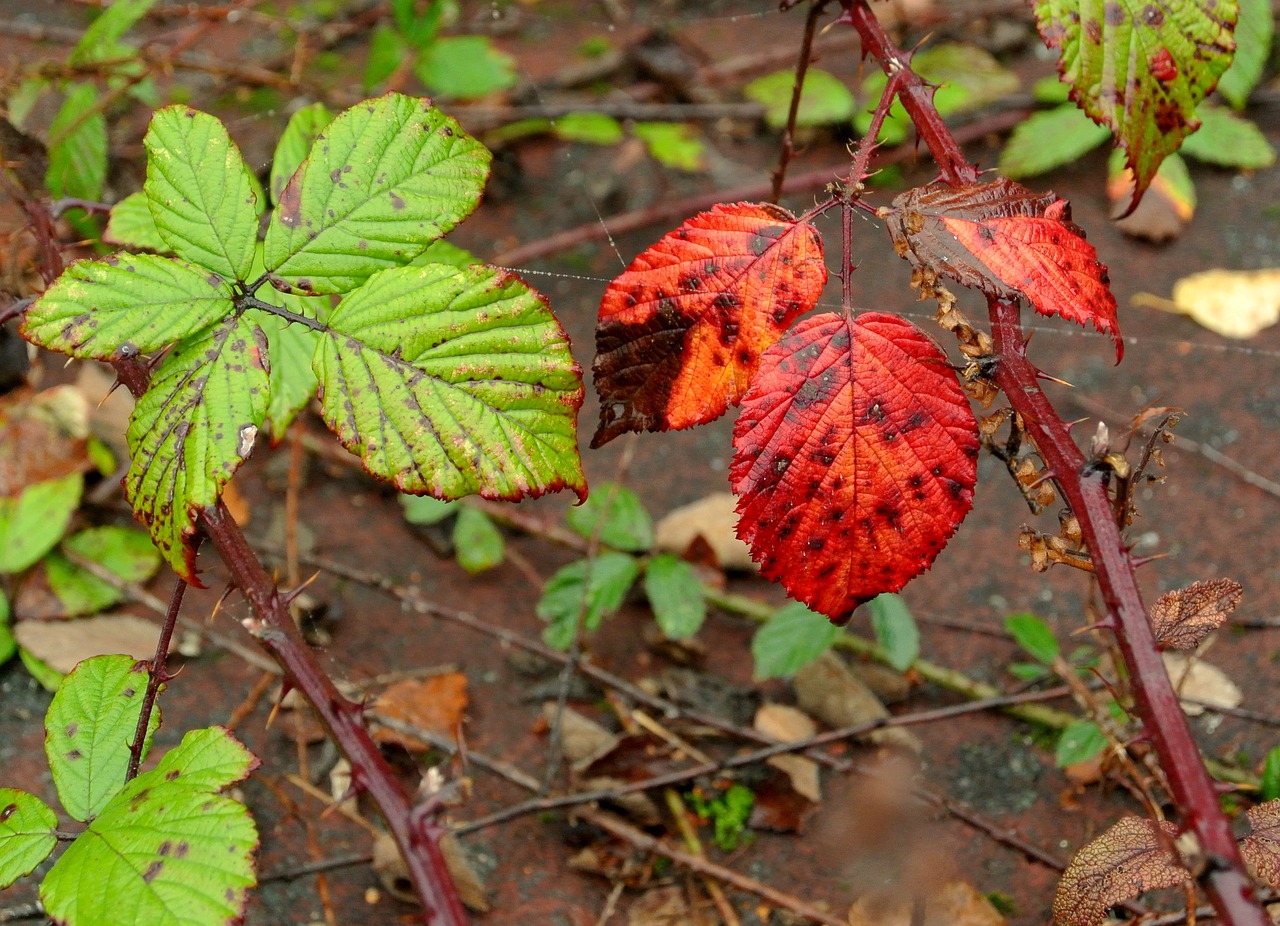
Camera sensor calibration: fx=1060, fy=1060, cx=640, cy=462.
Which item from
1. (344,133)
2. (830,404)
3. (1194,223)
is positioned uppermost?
(344,133)

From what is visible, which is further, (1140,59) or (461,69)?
(461,69)

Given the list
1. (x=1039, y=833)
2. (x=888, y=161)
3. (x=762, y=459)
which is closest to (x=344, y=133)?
(x=762, y=459)

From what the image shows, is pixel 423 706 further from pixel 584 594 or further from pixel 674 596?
pixel 674 596

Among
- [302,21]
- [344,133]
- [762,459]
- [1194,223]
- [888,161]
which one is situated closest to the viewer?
[762,459]

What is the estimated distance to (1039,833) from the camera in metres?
1.67

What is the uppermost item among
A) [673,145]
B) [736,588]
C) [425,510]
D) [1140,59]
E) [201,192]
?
[1140,59]

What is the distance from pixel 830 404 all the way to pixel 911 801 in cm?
91

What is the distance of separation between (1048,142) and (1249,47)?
0.55 metres

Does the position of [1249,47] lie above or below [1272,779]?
above

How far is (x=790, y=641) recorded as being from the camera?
1786 mm

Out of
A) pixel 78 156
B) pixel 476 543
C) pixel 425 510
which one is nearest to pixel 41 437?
pixel 78 156

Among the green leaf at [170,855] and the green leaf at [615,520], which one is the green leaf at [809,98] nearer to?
the green leaf at [615,520]

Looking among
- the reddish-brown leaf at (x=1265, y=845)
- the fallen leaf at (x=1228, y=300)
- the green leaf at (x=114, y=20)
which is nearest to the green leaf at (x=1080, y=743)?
the reddish-brown leaf at (x=1265, y=845)

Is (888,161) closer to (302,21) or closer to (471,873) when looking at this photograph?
(302,21)
